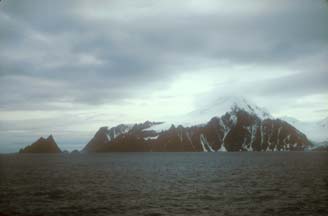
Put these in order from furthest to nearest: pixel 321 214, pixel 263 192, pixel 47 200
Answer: pixel 263 192 → pixel 47 200 → pixel 321 214

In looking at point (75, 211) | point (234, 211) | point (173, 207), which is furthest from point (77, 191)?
point (234, 211)

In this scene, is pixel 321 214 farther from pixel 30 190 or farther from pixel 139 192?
pixel 30 190

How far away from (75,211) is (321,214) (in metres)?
28.7

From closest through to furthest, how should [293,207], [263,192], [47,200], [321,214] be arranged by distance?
[321,214]
[293,207]
[47,200]
[263,192]

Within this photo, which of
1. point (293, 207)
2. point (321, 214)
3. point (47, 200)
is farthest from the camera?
point (47, 200)

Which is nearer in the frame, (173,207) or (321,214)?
(321,214)

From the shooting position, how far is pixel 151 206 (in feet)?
150

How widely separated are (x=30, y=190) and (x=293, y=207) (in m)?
43.6

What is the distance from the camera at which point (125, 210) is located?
4316 centimetres

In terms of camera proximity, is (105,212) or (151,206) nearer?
(105,212)

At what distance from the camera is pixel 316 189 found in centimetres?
6197

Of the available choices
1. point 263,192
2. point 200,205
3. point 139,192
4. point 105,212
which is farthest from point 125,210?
point 263,192

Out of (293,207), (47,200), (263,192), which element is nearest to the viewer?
(293,207)

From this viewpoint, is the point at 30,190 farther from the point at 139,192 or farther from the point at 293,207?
the point at 293,207
